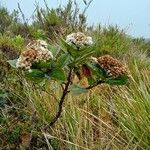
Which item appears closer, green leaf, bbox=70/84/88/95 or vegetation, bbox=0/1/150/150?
vegetation, bbox=0/1/150/150

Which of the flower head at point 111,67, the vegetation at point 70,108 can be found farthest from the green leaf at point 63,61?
the flower head at point 111,67

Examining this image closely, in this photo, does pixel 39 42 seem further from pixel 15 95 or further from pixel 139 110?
pixel 15 95

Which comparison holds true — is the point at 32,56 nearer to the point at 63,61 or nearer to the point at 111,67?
the point at 63,61

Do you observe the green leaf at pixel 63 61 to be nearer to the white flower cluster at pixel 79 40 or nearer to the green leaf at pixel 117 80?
the white flower cluster at pixel 79 40

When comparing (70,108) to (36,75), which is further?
(70,108)

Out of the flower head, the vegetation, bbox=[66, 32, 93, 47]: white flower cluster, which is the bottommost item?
the vegetation

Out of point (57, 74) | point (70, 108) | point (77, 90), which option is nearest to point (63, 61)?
point (57, 74)

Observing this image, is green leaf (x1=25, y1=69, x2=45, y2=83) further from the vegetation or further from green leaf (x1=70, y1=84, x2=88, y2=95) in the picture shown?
green leaf (x1=70, y1=84, x2=88, y2=95)

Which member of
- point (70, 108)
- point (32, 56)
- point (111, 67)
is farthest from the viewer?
point (70, 108)

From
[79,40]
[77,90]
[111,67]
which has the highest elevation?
[79,40]

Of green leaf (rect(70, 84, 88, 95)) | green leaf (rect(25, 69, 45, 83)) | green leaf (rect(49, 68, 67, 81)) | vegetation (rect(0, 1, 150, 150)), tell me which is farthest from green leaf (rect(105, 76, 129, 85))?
green leaf (rect(25, 69, 45, 83))

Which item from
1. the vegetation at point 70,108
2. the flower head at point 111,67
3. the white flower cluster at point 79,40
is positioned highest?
the white flower cluster at point 79,40

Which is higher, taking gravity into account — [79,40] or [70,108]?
[79,40]
